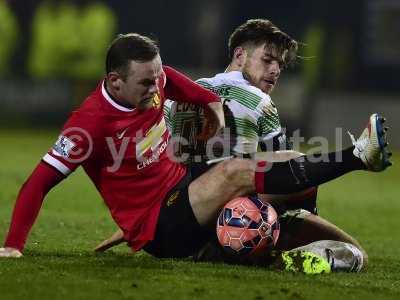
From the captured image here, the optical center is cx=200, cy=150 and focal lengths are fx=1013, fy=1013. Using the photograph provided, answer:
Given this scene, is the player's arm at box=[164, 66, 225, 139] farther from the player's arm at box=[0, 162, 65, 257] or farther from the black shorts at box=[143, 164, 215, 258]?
the player's arm at box=[0, 162, 65, 257]

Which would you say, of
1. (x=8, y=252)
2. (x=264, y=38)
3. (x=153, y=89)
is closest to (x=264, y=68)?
(x=264, y=38)

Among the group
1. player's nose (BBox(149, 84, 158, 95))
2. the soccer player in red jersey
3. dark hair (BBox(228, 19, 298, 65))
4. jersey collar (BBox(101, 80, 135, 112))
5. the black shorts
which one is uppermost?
dark hair (BBox(228, 19, 298, 65))

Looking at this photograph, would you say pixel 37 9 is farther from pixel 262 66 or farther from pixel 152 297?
pixel 152 297

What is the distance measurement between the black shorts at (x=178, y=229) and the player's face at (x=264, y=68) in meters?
1.32

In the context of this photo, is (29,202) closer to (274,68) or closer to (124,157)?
(124,157)

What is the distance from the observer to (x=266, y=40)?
816cm

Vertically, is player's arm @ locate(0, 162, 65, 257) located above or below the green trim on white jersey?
below

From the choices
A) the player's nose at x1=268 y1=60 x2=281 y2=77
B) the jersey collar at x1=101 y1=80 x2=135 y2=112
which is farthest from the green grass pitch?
the player's nose at x1=268 y1=60 x2=281 y2=77

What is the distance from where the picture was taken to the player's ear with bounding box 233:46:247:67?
821 centimetres

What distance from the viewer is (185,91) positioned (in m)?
7.61

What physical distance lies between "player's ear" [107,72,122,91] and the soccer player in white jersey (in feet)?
3.24

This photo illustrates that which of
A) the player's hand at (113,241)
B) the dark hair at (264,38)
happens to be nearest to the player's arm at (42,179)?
the player's hand at (113,241)

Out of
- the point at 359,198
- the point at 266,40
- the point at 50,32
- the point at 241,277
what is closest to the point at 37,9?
the point at 50,32

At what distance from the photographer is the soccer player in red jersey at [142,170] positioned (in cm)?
665
